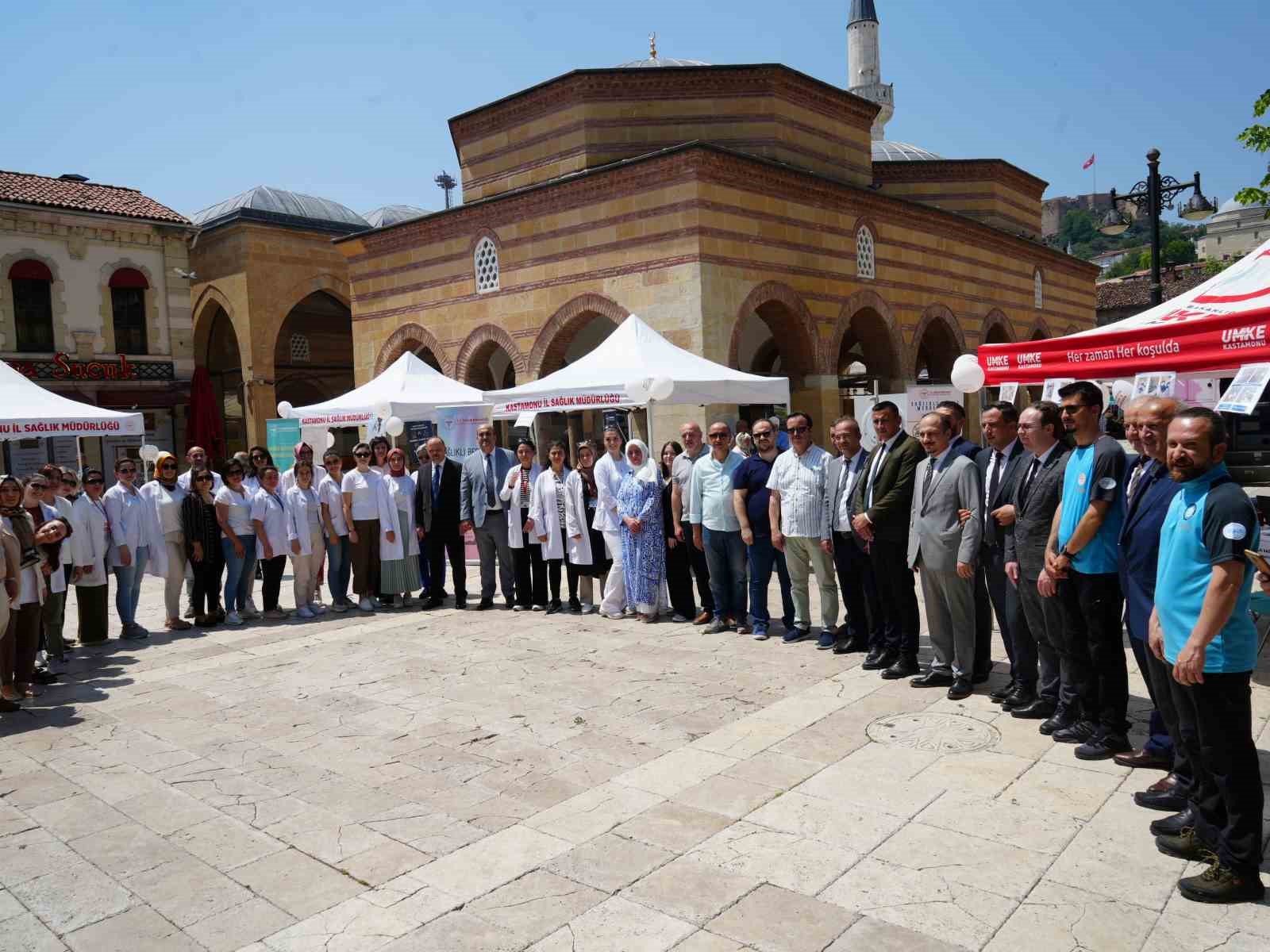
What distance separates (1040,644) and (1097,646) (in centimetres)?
57

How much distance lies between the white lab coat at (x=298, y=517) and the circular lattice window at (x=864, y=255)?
12.3 m

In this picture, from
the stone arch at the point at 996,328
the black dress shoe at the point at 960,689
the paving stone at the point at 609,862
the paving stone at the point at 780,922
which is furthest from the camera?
the stone arch at the point at 996,328

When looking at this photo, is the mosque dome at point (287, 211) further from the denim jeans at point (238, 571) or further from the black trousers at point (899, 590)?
the black trousers at point (899, 590)

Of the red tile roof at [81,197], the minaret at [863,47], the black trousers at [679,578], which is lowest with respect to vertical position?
the black trousers at [679,578]

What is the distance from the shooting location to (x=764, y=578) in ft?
25.8

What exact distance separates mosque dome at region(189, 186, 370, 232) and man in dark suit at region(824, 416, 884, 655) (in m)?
24.2

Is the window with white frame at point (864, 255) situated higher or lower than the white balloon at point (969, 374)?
higher

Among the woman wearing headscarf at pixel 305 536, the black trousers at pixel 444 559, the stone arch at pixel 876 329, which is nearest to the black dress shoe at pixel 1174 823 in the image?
the black trousers at pixel 444 559

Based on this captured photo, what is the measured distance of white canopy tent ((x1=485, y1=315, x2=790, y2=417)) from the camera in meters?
9.80

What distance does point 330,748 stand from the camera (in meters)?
5.50

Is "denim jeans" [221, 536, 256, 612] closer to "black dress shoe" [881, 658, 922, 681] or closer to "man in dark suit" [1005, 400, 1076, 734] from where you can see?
"black dress shoe" [881, 658, 922, 681]

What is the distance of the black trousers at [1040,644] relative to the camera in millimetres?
5059

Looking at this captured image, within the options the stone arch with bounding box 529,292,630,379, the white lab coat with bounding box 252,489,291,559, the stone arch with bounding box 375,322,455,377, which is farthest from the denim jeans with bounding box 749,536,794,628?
the stone arch with bounding box 375,322,455,377

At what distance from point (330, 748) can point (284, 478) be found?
19.3ft
